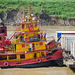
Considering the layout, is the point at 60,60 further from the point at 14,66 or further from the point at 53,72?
the point at 14,66

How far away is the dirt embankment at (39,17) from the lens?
65.6 metres

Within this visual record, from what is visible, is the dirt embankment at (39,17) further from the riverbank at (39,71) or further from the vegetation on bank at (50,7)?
the riverbank at (39,71)

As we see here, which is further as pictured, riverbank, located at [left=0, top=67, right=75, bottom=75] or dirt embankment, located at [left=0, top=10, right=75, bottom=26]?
dirt embankment, located at [left=0, top=10, right=75, bottom=26]

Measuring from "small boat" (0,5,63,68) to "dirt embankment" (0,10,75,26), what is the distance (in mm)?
46788

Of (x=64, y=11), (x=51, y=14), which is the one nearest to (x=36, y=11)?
(x=51, y=14)

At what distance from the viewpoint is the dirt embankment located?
65625 mm

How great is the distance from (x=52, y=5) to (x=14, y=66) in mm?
65486

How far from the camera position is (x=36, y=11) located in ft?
221

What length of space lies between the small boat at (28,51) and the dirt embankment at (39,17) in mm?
46788

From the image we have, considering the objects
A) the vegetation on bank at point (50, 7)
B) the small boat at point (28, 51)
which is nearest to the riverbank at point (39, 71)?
the small boat at point (28, 51)

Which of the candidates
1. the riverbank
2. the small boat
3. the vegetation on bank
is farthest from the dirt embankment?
the riverbank

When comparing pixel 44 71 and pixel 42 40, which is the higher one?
pixel 42 40

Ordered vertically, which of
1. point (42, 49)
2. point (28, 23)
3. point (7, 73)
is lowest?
point (7, 73)

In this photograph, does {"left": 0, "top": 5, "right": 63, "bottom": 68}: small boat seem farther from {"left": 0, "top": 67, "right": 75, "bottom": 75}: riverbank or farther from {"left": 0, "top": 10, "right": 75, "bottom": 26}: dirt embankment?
{"left": 0, "top": 10, "right": 75, "bottom": 26}: dirt embankment
